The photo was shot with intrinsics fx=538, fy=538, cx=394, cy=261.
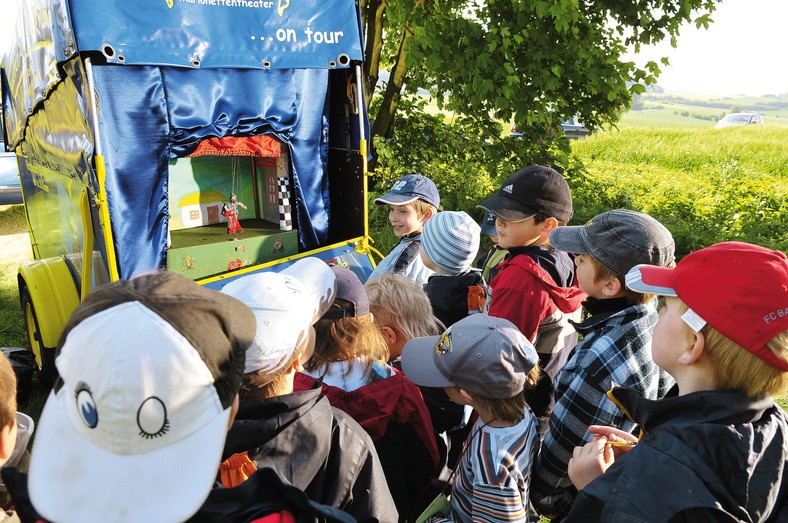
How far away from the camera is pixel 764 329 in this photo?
1.32 m

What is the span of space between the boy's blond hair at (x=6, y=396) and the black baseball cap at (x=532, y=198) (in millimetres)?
2179

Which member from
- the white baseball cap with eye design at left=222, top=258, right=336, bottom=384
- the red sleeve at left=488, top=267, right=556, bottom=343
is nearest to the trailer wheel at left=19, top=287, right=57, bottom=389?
the white baseball cap with eye design at left=222, top=258, right=336, bottom=384

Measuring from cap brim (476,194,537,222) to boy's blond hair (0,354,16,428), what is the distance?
85.8 inches

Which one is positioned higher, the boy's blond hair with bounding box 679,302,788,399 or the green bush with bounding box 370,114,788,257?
the boy's blond hair with bounding box 679,302,788,399

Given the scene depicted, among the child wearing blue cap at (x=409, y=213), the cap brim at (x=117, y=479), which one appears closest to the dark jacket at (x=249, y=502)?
the cap brim at (x=117, y=479)

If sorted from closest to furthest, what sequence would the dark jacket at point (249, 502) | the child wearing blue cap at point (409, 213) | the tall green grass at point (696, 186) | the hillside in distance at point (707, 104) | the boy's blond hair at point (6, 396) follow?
the dark jacket at point (249, 502) → the boy's blond hair at point (6, 396) → the child wearing blue cap at point (409, 213) → the tall green grass at point (696, 186) → the hillside in distance at point (707, 104)

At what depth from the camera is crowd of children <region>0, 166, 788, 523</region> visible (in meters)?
1.01

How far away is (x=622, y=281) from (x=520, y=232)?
Result: 814 mm

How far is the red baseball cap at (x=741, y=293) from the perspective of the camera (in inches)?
52.4

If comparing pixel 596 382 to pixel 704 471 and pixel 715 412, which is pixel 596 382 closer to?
pixel 715 412


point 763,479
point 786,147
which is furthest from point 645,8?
point 786,147

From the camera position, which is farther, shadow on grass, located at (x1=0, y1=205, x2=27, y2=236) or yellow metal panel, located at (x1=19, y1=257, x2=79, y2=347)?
shadow on grass, located at (x1=0, y1=205, x2=27, y2=236)

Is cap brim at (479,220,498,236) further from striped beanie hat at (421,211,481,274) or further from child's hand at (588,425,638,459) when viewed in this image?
child's hand at (588,425,638,459)

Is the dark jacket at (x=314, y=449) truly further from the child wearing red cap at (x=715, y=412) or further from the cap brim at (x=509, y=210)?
the cap brim at (x=509, y=210)
